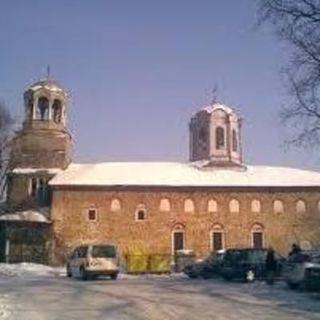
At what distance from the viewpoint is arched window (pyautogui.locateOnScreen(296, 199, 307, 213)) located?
5012 centimetres

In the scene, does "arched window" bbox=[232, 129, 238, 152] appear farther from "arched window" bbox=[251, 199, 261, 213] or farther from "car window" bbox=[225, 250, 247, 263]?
"car window" bbox=[225, 250, 247, 263]

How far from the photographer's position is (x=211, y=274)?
29.6 meters

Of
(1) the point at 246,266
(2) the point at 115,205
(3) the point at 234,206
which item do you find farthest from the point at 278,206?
(1) the point at 246,266

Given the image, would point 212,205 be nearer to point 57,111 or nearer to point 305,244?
point 305,244

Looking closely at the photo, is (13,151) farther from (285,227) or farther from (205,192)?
(285,227)

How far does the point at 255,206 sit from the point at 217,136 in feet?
24.5

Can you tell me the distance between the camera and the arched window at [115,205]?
160 feet

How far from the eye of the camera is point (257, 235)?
4938 cm

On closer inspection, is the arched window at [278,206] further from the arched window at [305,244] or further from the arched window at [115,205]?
the arched window at [115,205]

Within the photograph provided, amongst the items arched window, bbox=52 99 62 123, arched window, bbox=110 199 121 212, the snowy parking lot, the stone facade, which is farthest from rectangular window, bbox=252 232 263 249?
the snowy parking lot

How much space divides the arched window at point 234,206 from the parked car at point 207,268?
721 inches

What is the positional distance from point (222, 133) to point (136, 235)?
11.8 metres

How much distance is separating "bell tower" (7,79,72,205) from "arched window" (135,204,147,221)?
21.7 ft

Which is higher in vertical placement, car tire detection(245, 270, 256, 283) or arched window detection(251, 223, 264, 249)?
arched window detection(251, 223, 264, 249)
